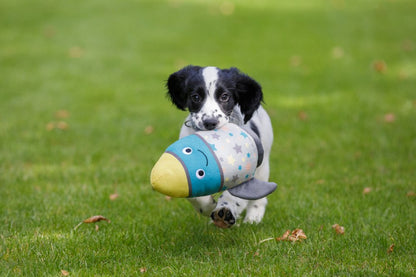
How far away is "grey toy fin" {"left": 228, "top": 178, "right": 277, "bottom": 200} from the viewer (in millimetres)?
3652

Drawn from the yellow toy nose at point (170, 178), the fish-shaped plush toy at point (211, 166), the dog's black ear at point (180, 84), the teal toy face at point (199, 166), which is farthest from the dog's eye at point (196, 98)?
the yellow toy nose at point (170, 178)

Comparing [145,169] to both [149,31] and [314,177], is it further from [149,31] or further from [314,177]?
[149,31]

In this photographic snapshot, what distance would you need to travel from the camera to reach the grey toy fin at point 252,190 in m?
3.65

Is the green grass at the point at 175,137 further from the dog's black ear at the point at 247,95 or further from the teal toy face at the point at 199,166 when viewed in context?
the dog's black ear at the point at 247,95

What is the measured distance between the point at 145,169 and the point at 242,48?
7.51m

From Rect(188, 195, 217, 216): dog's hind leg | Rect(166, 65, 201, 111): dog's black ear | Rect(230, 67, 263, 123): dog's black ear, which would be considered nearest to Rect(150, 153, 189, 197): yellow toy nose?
Rect(188, 195, 217, 216): dog's hind leg

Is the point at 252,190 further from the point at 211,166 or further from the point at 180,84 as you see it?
the point at 180,84

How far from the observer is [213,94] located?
383 cm

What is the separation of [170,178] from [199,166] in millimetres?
199

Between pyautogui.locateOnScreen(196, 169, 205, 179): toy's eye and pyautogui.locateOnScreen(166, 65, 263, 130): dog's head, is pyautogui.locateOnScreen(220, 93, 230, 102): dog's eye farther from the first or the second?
pyautogui.locateOnScreen(196, 169, 205, 179): toy's eye

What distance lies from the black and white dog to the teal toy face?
13.1 inches

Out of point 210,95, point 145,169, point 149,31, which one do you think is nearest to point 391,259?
point 210,95

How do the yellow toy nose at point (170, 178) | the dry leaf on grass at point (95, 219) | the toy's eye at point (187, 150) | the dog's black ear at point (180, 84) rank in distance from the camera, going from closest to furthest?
the yellow toy nose at point (170, 178) → the toy's eye at point (187, 150) → the dog's black ear at point (180, 84) → the dry leaf on grass at point (95, 219)

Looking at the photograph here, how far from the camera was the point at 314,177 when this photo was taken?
5797 mm
